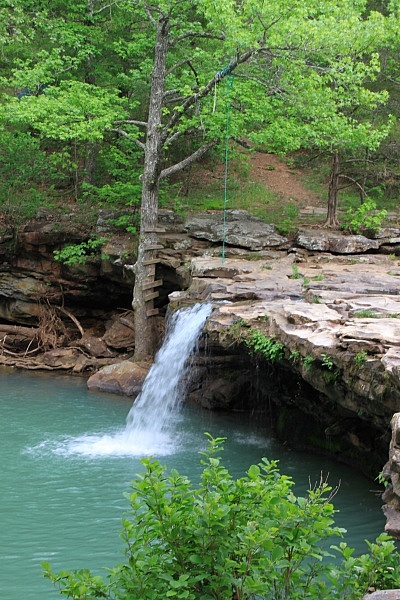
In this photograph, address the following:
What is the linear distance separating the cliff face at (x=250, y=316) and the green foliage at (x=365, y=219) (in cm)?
45

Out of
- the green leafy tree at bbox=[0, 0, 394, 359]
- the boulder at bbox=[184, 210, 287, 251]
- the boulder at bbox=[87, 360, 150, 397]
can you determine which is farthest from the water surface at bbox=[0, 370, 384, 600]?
the boulder at bbox=[184, 210, 287, 251]

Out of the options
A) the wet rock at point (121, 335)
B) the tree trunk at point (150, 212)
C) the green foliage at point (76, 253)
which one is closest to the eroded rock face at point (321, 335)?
the tree trunk at point (150, 212)

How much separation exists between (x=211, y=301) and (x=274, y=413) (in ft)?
8.18

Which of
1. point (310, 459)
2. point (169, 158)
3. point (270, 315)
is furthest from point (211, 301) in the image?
point (169, 158)

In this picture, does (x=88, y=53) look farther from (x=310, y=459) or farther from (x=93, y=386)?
(x=310, y=459)

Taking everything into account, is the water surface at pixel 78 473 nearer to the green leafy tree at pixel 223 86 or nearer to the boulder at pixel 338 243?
the green leafy tree at pixel 223 86

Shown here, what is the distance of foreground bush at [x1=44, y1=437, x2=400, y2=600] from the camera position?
387cm

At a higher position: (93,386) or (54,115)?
(54,115)

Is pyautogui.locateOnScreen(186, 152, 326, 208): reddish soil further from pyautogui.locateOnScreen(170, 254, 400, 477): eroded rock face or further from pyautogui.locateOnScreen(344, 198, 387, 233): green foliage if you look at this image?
pyautogui.locateOnScreen(170, 254, 400, 477): eroded rock face

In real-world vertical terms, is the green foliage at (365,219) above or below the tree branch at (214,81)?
below

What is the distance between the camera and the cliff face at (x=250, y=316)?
8.60 metres

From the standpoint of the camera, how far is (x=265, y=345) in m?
9.73

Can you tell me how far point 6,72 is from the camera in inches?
804

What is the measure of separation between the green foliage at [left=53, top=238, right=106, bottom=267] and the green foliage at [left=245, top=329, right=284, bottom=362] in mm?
7444
